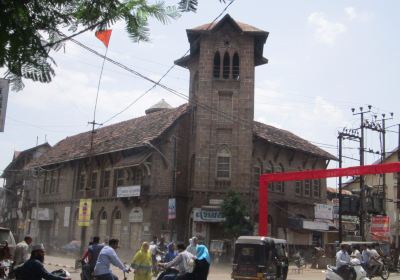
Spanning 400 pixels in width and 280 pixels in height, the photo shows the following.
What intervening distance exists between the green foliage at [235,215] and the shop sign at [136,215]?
6.44 meters

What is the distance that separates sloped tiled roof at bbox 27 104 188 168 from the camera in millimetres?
36463

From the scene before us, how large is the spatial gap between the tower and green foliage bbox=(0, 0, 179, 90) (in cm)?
3100

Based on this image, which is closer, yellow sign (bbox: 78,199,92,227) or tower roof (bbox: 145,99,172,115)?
yellow sign (bbox: 78,199,92,227)

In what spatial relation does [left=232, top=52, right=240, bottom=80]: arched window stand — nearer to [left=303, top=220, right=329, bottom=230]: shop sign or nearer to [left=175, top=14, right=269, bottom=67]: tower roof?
[left=175, top=14, right=269, bottom=67]: tower roof

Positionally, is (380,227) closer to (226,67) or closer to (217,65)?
(226,67)

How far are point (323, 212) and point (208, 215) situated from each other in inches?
465

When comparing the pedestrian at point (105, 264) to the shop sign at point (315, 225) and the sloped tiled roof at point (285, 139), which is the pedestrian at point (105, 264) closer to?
the sloped tiled roof at point (285, 139)

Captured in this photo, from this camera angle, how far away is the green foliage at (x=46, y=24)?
9.25 feet

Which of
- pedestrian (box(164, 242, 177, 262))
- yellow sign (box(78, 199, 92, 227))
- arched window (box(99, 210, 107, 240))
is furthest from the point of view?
arched window (box(99, 210, 107, 240))

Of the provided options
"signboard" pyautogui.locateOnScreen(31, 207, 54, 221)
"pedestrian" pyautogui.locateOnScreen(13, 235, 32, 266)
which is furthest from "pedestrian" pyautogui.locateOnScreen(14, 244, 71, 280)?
"signboard" pyautogui.locateOnScreen(31, 207, 54, 221)

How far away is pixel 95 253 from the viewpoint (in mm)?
12789

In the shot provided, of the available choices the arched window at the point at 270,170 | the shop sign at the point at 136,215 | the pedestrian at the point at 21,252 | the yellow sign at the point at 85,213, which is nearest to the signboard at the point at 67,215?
the shop sign at the point at 136,215

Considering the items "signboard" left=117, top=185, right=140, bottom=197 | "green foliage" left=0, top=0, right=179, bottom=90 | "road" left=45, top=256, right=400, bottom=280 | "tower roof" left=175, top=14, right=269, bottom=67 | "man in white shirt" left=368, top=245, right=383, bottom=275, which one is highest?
"tower roof" left=175, top=14, right=269, bottom=67

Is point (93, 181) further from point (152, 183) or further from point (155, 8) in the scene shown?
point (155, 8)
